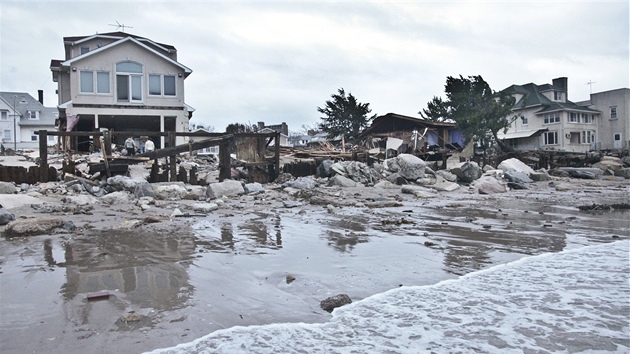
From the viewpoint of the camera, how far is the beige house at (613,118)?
163 feet

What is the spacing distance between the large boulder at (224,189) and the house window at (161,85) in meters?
16.7

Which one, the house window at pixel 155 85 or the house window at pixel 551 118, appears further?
the house window at pixel 551 118

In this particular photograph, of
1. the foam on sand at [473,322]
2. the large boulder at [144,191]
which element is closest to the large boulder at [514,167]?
the large boulder at [144,191]

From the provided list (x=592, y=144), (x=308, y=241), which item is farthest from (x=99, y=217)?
(x=592, y=144)

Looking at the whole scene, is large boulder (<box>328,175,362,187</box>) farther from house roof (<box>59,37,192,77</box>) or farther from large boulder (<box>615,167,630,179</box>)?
large boulder (<box>615,167,630,179</box>)

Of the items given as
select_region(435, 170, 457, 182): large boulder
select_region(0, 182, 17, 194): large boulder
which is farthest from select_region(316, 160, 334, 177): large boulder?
select_region(0, 182, 17, 194): large boulder

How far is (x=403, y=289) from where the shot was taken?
4.32 metres

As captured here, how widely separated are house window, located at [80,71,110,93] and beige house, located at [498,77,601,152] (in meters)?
39.2

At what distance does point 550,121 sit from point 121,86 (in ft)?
145

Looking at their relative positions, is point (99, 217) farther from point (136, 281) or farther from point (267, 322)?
point (267, 322)

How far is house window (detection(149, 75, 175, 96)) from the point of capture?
2661 cm

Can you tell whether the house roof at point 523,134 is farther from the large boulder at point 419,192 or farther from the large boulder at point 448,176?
the large boulder at point 419,192

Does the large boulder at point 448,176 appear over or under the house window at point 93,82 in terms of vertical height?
under

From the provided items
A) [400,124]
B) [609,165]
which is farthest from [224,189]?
[609,165]
